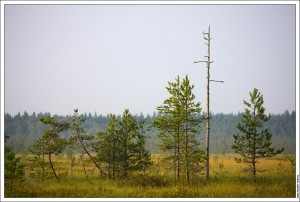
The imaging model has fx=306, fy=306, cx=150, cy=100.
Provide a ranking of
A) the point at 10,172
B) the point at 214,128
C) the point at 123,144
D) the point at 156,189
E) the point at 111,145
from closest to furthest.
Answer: the point at 10,172 < the point at 156,189 < the point at 123,144 < the point at 111,145 < the point at 214,128

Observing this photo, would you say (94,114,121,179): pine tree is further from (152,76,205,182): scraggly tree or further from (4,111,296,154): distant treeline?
(4,111,296,154): distant treeline

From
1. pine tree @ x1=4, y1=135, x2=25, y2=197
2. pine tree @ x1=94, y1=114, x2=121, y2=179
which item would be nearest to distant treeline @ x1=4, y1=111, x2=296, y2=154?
pine tree @ x1=94, y1=114, x2=121, y2=179

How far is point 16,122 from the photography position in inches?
3595

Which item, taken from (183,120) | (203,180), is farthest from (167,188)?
(183,120)

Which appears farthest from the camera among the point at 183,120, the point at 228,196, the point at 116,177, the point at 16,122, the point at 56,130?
the point at 16,122

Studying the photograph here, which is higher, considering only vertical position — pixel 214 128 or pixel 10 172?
pixel 214 128

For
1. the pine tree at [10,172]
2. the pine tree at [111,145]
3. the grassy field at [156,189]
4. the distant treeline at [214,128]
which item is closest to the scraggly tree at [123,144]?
the pine tree at [111,145]

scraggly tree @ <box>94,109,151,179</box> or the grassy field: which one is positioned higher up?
scraggly tree @ <box>94,109,151,179</box>

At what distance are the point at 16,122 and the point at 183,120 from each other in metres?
87.7

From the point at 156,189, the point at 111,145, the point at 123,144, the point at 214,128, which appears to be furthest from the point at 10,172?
the point at 214,128

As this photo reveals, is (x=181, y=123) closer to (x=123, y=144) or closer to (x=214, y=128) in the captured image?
(x=123, y=144)

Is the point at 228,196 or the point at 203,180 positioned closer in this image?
the point at 228,196

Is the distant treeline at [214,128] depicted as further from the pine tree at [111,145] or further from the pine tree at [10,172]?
the pine tree at [10,172]

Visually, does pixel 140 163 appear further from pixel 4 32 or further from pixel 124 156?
pixel 4 32
